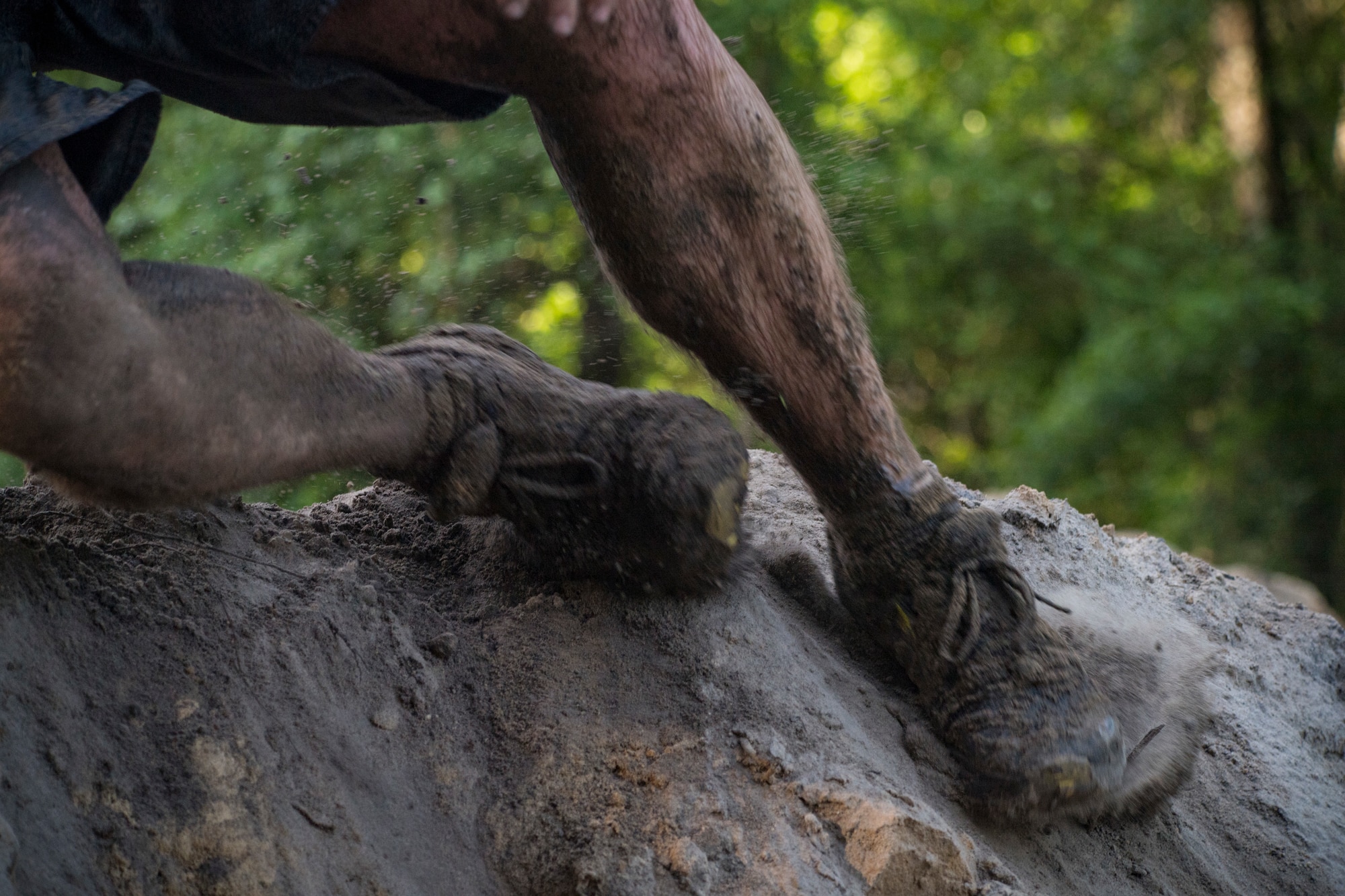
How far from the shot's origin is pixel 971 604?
72.5 inches

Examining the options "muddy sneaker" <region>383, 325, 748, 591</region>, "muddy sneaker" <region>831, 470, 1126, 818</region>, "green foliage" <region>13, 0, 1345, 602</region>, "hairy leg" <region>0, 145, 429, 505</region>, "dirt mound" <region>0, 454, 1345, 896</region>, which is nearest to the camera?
"hairy leg" <region>0, 145, 429, 505</region>

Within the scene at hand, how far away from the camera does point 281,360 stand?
138 centimetres

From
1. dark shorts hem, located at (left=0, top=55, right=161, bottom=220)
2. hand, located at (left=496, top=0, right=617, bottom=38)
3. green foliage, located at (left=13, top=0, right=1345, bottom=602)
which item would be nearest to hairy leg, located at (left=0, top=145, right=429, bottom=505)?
dark shorts hem, located at (left=0, top=55, right=161, bottom=220)

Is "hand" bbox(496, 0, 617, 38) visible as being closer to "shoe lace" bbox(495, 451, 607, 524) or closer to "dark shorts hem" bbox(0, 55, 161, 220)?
"dark shorts hem" bbox(0, 55, 161, 220)

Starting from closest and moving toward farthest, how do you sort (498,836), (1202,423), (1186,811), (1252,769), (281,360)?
(281,360), (498,836), (1186,811), (1252,769), (1202,423)

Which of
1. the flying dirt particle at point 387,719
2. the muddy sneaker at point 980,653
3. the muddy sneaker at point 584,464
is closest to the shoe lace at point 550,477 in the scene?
the muddy sneaker at point 584,464

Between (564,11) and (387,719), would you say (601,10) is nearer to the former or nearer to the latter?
(564,11)

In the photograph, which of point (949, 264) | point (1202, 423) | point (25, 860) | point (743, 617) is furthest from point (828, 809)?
point (949, 264)

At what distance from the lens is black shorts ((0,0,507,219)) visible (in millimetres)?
1236

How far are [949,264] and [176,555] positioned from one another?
9.12 metres

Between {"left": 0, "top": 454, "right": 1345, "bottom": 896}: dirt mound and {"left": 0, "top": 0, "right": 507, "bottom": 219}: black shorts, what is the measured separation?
0.52 m

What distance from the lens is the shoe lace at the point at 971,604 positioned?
183 centimetres

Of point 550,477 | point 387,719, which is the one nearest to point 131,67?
point 550,477

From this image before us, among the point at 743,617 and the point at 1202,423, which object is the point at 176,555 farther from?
the point at 1202,423
